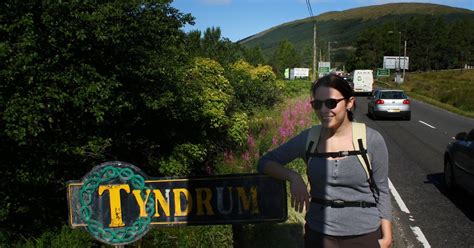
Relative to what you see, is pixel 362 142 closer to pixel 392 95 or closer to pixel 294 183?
pixel 294 183

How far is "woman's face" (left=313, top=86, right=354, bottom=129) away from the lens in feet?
7.87

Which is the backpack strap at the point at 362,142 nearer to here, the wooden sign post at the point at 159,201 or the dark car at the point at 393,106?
the wooden sign post at the point at 159,201

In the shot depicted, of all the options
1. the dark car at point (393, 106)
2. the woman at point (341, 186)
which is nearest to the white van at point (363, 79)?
the dark car at point (393, 106)

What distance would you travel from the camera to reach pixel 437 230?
599 centimetres

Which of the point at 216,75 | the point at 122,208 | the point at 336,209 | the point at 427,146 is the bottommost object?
the point at 427,146

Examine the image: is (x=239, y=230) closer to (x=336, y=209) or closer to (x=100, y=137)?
(x=336, y=209)

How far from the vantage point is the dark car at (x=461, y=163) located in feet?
21.7

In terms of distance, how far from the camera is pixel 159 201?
3.35 metres

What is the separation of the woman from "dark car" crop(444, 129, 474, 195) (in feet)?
15.8

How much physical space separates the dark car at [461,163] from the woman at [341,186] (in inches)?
190

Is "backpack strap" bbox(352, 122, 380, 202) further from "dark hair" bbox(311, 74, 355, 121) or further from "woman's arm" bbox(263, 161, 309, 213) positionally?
"woman's arm" bbox(263, 161, 309, 213)

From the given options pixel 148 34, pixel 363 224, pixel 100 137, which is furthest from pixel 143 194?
pixel 148 34

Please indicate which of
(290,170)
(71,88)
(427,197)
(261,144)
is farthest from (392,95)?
(290,170)

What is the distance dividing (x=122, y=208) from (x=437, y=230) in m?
4.39
